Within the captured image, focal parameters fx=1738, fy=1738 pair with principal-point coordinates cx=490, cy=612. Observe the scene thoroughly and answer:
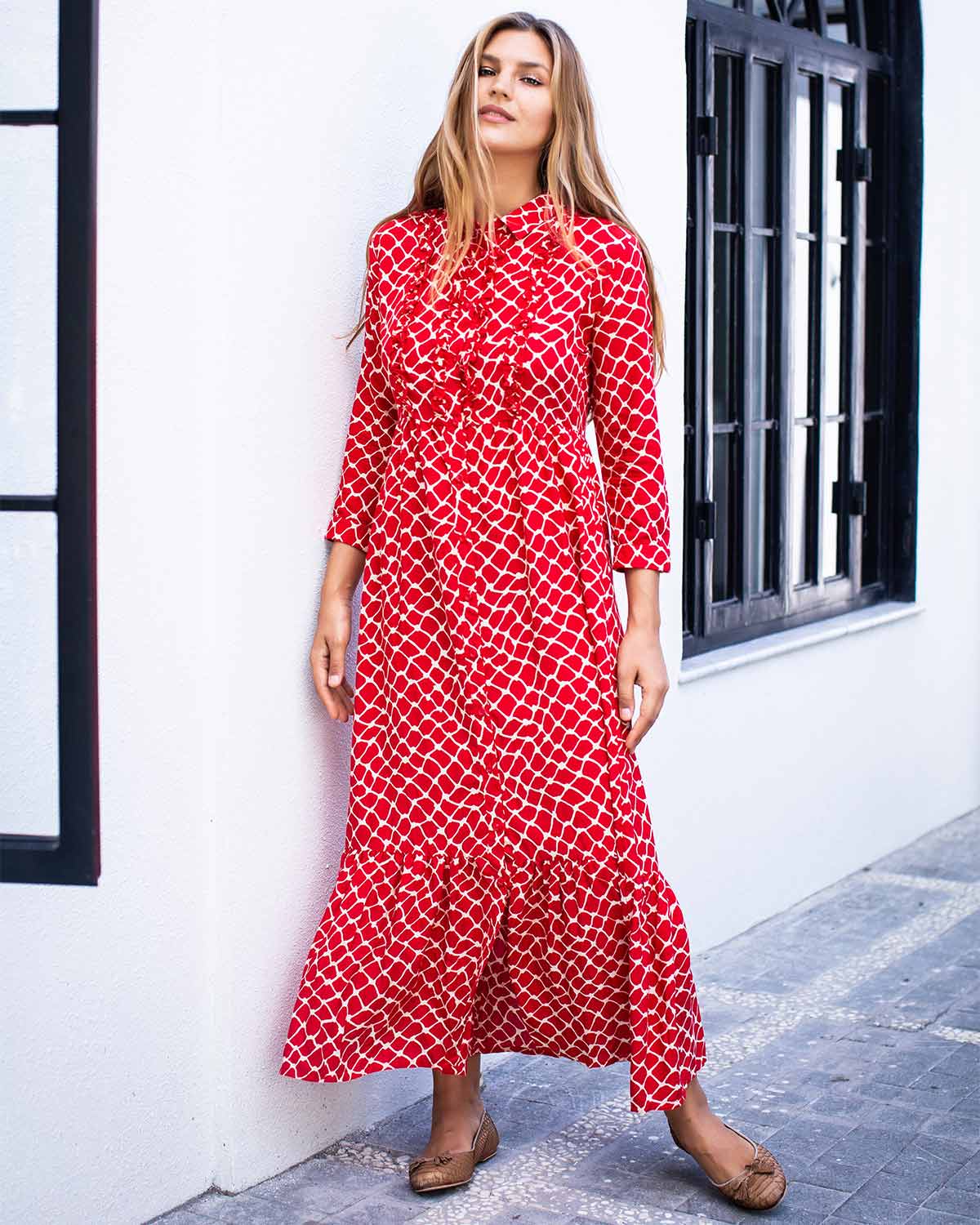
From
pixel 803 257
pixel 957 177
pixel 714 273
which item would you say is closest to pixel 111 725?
pixel 714 273

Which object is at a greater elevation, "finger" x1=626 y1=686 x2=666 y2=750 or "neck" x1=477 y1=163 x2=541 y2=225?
"neck" x1=477 y1=163 x2=541 y2=225

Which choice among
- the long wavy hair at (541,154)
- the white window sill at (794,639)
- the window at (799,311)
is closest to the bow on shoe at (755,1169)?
the long wavy hair at (541,154)

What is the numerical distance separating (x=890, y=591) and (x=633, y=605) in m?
3.04

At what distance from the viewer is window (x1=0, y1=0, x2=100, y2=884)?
202cm

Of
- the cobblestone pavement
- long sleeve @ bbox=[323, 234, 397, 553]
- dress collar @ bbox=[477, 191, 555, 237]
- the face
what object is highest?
the face

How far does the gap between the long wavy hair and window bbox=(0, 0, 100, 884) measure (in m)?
0.69

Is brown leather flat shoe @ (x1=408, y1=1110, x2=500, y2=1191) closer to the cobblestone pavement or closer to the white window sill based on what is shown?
the cobblestone pavement

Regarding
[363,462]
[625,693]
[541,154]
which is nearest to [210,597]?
[363,462]

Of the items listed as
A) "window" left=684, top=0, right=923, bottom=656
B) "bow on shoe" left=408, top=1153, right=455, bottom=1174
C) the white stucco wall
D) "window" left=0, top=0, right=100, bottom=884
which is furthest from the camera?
"window" left=684, top=0, right=923, bottom=656

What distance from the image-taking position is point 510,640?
9.27ft

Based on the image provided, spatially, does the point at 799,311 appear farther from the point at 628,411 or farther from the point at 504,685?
the point at 504,685

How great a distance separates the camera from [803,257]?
516cm

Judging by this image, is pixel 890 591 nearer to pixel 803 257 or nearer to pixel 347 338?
pixel 803 257

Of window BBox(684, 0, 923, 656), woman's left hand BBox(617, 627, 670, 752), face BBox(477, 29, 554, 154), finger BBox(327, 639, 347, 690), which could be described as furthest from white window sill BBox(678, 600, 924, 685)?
face BBox(477, 29, 554, 154)
